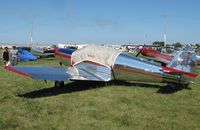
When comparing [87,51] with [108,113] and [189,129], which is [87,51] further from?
[189,129]

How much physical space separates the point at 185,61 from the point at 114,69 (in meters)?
2.27

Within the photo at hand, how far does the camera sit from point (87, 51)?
10.9 meters

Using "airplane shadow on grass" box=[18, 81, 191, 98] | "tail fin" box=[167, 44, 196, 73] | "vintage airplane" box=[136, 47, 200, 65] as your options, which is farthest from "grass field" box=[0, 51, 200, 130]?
"vintage airplane" box=[136, 47, 200, 65]

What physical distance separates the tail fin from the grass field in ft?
2.31

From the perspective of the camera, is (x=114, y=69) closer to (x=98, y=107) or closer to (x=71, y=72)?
(x=71, y=72)

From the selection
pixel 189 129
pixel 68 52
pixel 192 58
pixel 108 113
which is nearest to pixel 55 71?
pixel 68 52

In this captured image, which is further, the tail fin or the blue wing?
the tail fin

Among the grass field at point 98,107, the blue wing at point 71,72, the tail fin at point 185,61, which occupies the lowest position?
the grass field at point 98,107

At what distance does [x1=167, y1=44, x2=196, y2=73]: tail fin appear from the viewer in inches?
365

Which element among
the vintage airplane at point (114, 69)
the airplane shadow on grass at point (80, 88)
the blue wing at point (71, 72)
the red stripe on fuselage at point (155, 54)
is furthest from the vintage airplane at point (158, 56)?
the blue wing at point (71, 72)

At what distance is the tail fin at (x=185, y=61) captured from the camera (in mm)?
9277

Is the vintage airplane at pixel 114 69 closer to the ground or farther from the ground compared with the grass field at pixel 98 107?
farther from the ground

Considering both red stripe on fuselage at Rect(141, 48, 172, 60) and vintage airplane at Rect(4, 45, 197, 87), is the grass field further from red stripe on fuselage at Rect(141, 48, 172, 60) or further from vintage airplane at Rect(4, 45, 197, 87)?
red stripe on fuselage at Rect(141, 48, 172, 60)

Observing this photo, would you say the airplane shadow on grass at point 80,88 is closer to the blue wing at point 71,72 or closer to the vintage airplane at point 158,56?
the blue wing at point 71,72
